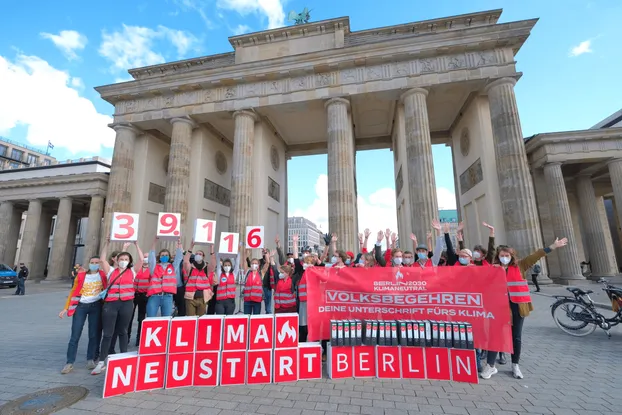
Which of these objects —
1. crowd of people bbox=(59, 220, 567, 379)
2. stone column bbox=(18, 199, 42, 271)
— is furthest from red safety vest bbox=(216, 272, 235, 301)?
stone column bbox=(18, 199, 42, 271)

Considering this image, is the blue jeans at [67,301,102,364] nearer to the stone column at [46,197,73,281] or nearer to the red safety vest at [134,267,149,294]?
the red safety vest at [134,267,149,294]

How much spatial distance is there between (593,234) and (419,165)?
16.5 m

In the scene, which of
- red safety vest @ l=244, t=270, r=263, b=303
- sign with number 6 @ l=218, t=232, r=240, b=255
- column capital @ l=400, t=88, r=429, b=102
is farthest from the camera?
column capital @ l=400, t=88, r=429, b=102

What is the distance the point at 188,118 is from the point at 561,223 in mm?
26706

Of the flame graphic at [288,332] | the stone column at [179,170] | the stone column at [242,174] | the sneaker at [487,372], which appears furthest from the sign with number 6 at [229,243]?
the stone column at [179,170]

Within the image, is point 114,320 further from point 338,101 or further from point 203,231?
point 338,101

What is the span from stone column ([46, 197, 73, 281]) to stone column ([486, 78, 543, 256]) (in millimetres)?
34780

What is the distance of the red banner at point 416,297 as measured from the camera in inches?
186

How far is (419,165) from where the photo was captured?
17.3 meters

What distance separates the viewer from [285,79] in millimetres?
20391

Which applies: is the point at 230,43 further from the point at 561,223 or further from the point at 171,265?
the point at 561,223

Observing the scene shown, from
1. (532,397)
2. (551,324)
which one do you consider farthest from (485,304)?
(551,324)

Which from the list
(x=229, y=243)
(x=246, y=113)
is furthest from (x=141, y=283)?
(x=246, y=113)

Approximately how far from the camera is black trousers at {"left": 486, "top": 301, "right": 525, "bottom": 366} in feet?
15.3
